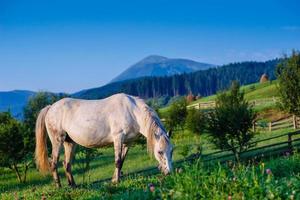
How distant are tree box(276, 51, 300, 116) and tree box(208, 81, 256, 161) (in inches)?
264

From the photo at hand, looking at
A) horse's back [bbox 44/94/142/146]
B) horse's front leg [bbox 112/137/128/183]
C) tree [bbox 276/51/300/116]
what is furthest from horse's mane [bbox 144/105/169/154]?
tree [bbox 276/51/300/116]

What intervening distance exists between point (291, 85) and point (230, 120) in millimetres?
8829

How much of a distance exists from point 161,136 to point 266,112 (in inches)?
1908

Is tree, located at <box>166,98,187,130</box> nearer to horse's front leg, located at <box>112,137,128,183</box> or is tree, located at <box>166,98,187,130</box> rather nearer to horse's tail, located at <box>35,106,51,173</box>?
horse's tail, located at <box>35,106,51,173</box>

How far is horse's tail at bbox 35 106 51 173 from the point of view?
40.5ft

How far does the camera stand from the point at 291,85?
29.0 meters

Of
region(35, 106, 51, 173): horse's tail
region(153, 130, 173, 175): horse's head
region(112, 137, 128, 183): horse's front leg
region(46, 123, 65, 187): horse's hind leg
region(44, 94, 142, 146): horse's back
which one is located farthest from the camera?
region(35, 106, 51, 173): horse's tail

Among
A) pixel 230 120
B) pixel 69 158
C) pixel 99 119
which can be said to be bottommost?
pixel 230 120


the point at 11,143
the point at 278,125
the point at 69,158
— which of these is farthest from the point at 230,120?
the point at 278,125

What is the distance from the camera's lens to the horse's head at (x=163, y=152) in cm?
986

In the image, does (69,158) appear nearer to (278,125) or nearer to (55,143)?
(55,143)

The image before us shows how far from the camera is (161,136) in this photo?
10328mm

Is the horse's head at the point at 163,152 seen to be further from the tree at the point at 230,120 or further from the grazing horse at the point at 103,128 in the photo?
the tree at the point at 230,120

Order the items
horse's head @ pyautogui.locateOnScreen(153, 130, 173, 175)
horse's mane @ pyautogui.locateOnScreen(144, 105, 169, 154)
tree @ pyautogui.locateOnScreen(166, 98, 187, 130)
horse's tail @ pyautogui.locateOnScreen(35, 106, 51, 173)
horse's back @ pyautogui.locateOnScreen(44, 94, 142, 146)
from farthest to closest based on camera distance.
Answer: tree @ pyautogui.locateOnScreen(166, 98, 187, 130) → horse's tail @ pyautogui.locateOnScreen(35, 106, 51, 173) → horse's back @ pyautogui.locateOnScreen(44, 94, 142, 146) → horse's mane @ pyautogui.locateOnScreen(144, 105, 169, 154) → horse's head @ pyautogui.locateOnScreen(153, 130, 173, 175)
